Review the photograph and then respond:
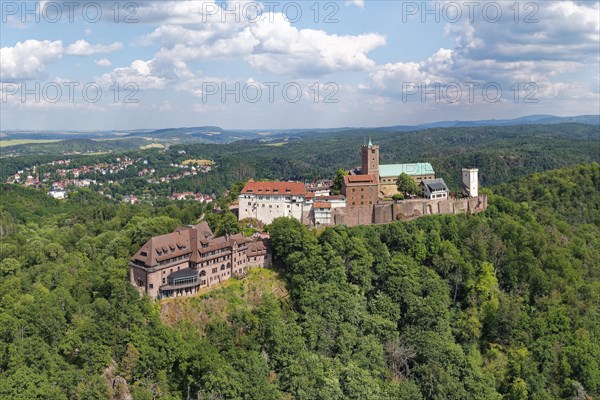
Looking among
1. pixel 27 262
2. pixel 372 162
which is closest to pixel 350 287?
pixel 372 162

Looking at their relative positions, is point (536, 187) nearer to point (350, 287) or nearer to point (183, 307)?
point (350, 287)

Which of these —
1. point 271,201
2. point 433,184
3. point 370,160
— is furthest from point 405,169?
point 271,201

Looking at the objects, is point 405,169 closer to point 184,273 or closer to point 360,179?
point 360,179

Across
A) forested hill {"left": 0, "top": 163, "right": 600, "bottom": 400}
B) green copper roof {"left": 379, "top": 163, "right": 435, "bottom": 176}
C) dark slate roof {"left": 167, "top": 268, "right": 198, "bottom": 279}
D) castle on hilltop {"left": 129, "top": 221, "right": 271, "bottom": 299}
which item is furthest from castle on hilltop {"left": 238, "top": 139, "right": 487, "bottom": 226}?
dark slate roof {"left": 167, "top": 268, "right": 198, "bottom": 279}

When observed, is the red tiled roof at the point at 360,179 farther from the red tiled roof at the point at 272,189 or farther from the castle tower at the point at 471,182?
the castle tower at the point at 471,182

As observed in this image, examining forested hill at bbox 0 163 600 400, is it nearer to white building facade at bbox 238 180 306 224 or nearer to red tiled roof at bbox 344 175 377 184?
red tiled roof at bbox 344 175 377 184

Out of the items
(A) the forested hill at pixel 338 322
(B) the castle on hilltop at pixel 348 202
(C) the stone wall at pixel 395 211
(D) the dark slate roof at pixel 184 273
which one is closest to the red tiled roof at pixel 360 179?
(B) the castle on hilltop at pixel 348 202
